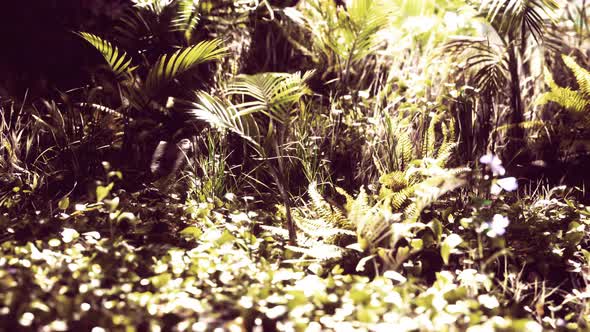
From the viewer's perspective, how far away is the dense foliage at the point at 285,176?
6.56 ft

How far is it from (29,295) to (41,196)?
56.9 inches

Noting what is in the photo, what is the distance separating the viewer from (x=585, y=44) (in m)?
4.95

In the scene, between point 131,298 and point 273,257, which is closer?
point 131,298

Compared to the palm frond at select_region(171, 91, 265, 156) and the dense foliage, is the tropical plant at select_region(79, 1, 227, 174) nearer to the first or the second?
the dense foliage

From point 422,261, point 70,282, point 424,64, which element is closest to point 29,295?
point 70,282

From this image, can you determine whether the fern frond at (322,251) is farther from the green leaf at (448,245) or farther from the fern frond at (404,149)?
the fern frond at (404,149)

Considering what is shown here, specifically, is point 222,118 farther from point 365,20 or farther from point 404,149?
point 365,20

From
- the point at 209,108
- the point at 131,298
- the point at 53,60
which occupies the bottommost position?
the point at 131,298

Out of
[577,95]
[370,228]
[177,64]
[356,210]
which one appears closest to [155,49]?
[177,64]

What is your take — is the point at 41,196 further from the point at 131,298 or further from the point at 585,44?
the point at 585,44

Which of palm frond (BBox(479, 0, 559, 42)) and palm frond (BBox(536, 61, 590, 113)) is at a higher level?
palm frond (BBox(479, 0, 559, 42))

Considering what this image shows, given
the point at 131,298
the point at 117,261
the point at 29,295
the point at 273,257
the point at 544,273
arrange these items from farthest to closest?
the point at 273,257 → the point at 544,273 → the point at 117,261 → the point at 131,298 → the point at 29,295

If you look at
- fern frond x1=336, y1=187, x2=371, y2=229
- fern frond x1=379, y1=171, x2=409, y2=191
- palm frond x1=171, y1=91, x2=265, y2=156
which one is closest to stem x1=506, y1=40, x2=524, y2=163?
fern frond x1=379, y1=171, x2=409, y2=191

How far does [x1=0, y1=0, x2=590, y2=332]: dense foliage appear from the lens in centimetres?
200
